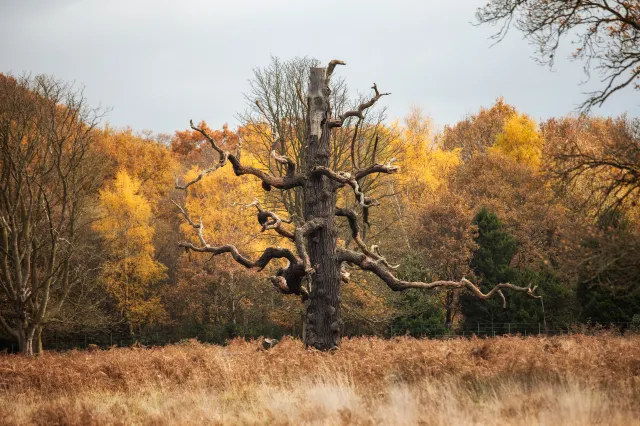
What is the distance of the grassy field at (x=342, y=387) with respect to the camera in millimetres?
8195

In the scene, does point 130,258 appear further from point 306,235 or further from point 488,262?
point 306,235

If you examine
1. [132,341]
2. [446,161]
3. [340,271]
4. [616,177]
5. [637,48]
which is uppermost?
[446,161]

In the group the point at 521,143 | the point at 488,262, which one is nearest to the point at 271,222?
the point at 488,262

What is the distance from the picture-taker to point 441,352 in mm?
11797

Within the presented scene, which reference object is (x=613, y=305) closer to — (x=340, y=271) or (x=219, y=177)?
(x=340, y=271)

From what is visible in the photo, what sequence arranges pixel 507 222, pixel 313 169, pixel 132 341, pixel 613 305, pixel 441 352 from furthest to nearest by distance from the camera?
pixel 507 222, pixel 132 341, pixel 613 305, pixel 313 169, pixel 441 352

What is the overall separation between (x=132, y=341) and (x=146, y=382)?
997 inches

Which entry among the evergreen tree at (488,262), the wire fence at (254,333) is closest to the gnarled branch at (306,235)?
the wire fence at (254,333)

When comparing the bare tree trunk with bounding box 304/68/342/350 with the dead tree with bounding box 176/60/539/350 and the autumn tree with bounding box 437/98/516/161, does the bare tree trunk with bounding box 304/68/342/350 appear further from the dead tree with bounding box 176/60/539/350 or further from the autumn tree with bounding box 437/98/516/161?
the autumn tree with bounding box 437/98/516/161

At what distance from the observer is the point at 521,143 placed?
47750 mm

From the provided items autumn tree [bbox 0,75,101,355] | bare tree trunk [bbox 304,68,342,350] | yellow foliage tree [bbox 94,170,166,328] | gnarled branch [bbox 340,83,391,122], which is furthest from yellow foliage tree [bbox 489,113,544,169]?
bare tree trunk [bbox 304,68,342,350]

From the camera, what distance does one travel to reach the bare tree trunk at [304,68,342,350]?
42.3ft

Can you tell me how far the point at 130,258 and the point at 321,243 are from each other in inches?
989

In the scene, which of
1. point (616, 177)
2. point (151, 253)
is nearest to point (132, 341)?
point (151, 253)
